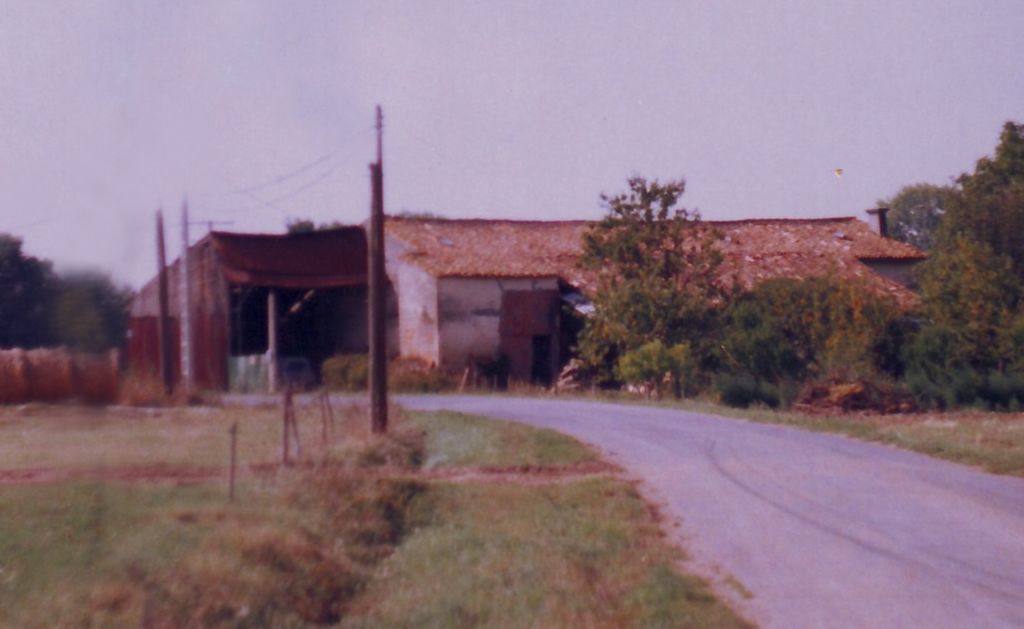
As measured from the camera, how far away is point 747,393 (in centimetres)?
3325

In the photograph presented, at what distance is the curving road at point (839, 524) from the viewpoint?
9938 mm

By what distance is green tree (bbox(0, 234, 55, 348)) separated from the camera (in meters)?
6.39

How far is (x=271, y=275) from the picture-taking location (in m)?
25.7

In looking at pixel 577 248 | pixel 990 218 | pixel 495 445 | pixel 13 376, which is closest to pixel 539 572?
pixel 13 376

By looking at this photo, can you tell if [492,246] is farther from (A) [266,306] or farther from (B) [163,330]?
(B) [163,330]

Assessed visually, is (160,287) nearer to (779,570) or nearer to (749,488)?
(779,570)

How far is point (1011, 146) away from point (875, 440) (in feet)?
111

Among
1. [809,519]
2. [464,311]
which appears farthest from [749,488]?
[464,311]

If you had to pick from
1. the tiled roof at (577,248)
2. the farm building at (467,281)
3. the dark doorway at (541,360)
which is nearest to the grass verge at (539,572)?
the farm building at (467,281)

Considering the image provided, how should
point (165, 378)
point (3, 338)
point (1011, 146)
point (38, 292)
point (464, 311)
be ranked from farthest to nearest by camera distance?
point (1011, 146) < point (464, 311) < point (165, 378) < point (3, 338) < point (38, 292)

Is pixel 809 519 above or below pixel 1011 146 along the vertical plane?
below

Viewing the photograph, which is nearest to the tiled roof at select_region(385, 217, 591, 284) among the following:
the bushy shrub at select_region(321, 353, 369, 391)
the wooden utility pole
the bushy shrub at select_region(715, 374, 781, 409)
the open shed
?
the bushy shrub at select_region(321, 353, 369, 391)

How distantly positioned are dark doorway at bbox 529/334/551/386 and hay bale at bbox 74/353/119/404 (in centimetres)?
3846

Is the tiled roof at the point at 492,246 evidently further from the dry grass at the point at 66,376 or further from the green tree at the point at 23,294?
the dry grass at the point at 66,376
